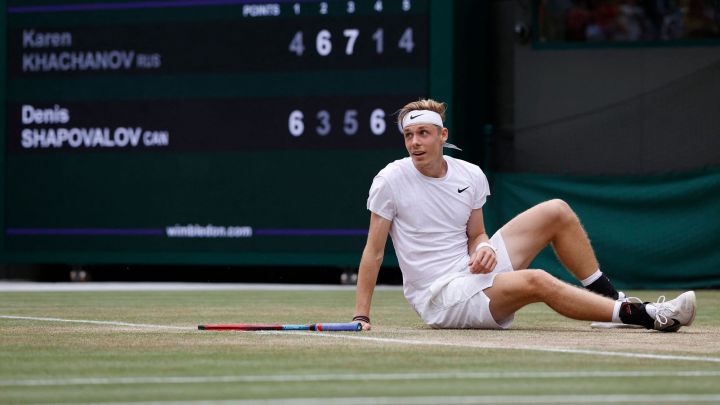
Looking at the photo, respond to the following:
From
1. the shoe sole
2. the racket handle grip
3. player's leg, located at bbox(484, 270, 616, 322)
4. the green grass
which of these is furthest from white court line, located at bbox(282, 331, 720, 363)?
the shoe sole

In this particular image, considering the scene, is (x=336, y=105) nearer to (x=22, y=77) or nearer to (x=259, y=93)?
(x=259, y=93)

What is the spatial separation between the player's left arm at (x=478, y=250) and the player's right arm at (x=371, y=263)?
462 millimetres

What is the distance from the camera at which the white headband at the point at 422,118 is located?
8.38 metres

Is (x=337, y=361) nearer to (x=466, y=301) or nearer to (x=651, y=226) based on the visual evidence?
(x=466, y=301)

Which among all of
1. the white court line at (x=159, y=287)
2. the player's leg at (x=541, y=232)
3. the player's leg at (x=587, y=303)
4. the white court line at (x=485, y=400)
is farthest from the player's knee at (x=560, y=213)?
the white court line at (x=159, y=287)

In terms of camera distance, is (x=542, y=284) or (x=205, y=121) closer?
(x=542, y=284)

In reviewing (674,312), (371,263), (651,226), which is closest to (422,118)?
(371,263)

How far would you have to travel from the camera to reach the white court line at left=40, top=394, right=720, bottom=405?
4895mm

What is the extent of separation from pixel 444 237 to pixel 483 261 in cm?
53

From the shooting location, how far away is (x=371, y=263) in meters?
8.31

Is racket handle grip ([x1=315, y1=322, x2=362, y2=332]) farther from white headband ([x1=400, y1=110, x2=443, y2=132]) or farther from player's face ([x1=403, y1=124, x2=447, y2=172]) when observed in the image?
white headband ([x1=400, y1=110, x2=443, y2=132])

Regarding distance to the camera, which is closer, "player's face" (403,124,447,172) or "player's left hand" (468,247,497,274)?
"player's left hand" (468,247,497,274)

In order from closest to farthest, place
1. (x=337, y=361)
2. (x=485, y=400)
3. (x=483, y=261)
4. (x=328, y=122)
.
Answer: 1. (x=485, y=400)
2. (x=337, y=361)
3. (x=483, y=261)
4. (x=328, y=122)

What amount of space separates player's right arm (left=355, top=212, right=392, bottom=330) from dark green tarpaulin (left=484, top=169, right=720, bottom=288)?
866 cm
